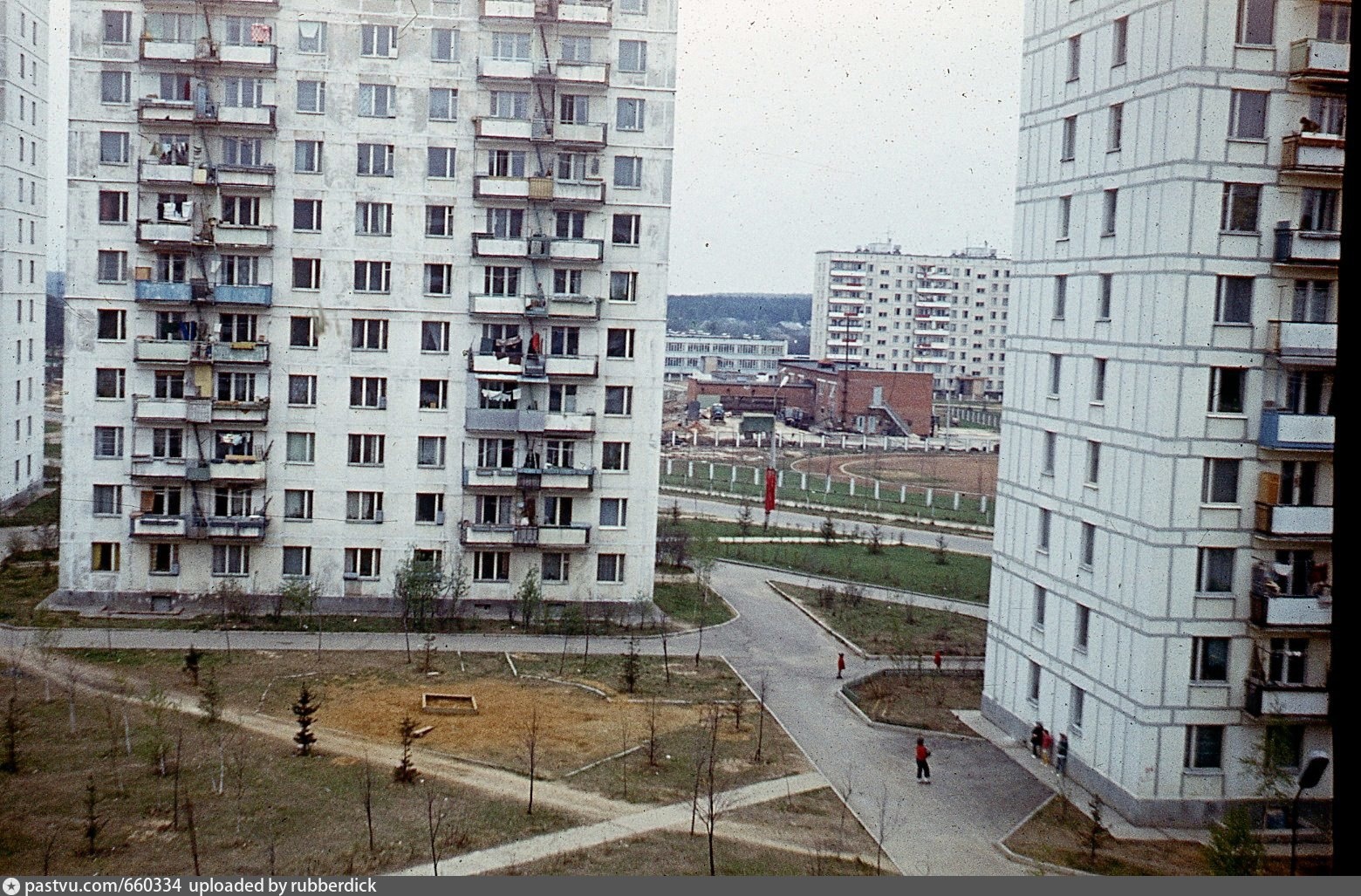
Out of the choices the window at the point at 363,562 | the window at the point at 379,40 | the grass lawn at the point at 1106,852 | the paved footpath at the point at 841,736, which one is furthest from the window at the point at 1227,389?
the window at the point at 379,40

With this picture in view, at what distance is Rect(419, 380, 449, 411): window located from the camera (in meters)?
12.8

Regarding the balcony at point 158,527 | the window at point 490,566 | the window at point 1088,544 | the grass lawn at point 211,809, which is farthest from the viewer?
the window at point 490,566

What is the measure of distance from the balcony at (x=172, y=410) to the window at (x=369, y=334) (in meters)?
1.57

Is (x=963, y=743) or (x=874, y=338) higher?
(x=874, y=338)

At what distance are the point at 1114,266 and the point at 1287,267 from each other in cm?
101

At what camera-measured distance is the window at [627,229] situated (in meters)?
12.7

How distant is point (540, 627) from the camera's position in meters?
12.5

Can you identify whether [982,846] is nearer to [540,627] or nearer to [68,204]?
[540,627]

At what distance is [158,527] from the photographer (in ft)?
40.5

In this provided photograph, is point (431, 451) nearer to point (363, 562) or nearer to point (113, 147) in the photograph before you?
point (363, 562)

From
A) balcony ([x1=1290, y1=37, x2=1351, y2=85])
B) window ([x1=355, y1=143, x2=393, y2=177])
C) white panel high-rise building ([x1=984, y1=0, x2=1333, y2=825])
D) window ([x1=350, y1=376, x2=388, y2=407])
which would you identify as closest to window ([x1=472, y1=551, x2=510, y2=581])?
window ([x1=350, y1=376, x2=388, y2=407])

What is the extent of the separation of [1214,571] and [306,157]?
9.28 meters

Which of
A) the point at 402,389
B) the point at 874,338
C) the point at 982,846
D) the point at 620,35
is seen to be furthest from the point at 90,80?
the point at 874,338

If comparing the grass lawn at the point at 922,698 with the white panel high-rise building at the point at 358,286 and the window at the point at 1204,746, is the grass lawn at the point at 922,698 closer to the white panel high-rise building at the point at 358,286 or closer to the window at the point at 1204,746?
the window at the point at 1204,746
